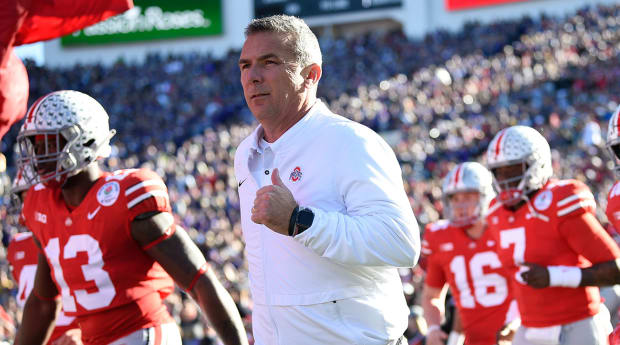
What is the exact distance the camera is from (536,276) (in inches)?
168

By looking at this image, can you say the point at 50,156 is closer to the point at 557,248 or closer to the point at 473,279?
the point at 557,248

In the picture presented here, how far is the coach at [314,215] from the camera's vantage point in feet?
7.73

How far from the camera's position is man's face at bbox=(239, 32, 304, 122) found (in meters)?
2.56

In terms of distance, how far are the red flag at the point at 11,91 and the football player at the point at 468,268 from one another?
12.2 feet

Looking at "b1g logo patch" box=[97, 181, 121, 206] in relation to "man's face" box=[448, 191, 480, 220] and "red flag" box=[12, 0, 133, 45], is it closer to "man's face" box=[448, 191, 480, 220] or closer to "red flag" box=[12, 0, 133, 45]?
"red flag" box=[12, 0, 133, 45]

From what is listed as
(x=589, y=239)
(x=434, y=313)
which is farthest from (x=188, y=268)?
(x=434, y=313)

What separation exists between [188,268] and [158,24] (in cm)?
3326

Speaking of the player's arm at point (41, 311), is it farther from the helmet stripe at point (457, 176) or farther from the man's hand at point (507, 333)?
the helmet stripe at point (457, 176)

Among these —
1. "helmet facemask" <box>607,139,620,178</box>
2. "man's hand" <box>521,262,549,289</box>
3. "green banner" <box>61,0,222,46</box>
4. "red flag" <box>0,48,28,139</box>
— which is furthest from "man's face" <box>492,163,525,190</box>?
"green banner" <box>61,0,222,46</box>

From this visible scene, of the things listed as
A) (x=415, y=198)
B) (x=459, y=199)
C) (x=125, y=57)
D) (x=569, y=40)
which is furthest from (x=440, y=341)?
(x=125, y=57)

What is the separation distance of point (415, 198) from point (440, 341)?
977cm

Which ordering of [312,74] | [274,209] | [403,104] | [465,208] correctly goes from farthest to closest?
[403,104] → [465,208] → [312,74] → [274,209]

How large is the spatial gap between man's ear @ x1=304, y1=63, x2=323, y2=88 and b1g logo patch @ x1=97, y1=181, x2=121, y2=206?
1.12 metres

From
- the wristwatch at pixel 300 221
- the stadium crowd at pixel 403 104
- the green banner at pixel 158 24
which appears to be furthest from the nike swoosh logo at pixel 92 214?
the green banner at pixel 158 24
